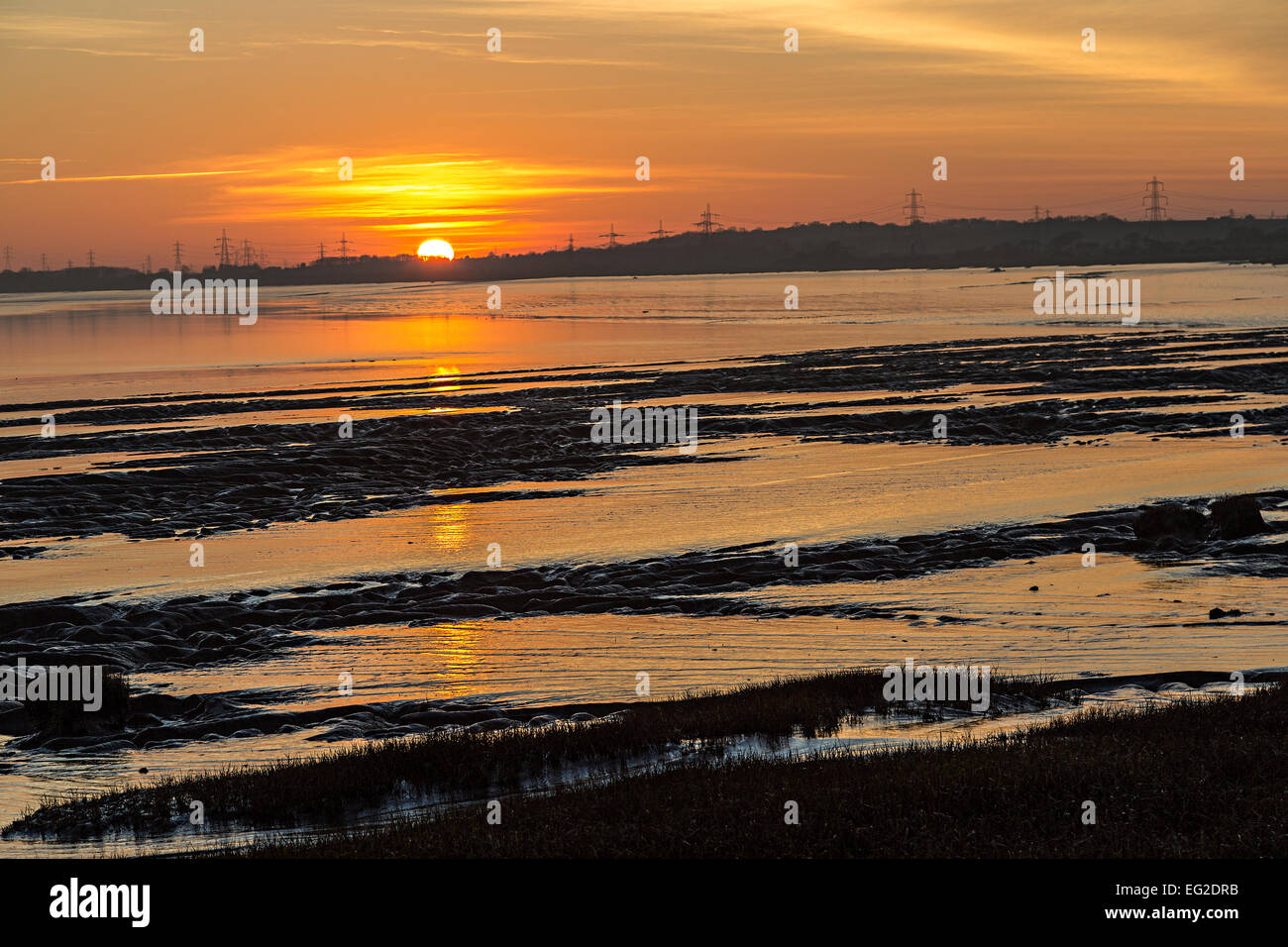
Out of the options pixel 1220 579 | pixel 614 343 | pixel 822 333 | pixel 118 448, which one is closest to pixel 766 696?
pixel 1220 579

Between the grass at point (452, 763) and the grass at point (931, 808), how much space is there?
3.27 feet

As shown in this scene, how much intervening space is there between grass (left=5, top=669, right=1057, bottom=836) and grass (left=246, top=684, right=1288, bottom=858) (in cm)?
100

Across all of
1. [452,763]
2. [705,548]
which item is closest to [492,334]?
[705,548]

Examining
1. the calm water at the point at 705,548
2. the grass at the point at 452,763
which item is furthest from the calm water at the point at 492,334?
the grass at the point at 452,763

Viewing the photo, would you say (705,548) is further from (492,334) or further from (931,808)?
(492,334)

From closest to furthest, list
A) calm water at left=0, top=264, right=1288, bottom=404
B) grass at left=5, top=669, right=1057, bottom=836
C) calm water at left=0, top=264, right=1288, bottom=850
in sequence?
grass at left=5, top=669, right=1057, bottom=836, calm water at left=0, top=264, right=1288, bottom=850, calm water at left=0, top=264, right=1288, bottom=404

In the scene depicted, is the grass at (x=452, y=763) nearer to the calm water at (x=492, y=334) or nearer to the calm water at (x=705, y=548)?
the calm water at (x=705, y=548)

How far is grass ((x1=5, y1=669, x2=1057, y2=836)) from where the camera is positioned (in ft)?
43.1

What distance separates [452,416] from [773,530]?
24703 millimetres

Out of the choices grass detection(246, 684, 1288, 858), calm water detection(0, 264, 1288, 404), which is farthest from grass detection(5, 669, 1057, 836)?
calm water detection(0, 264, 1288, 404)

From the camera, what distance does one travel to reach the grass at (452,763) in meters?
13.1

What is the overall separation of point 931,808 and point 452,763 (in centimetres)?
558

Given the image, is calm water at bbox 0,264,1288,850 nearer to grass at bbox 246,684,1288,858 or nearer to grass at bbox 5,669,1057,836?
grass at bbox 5,669,1057,836
